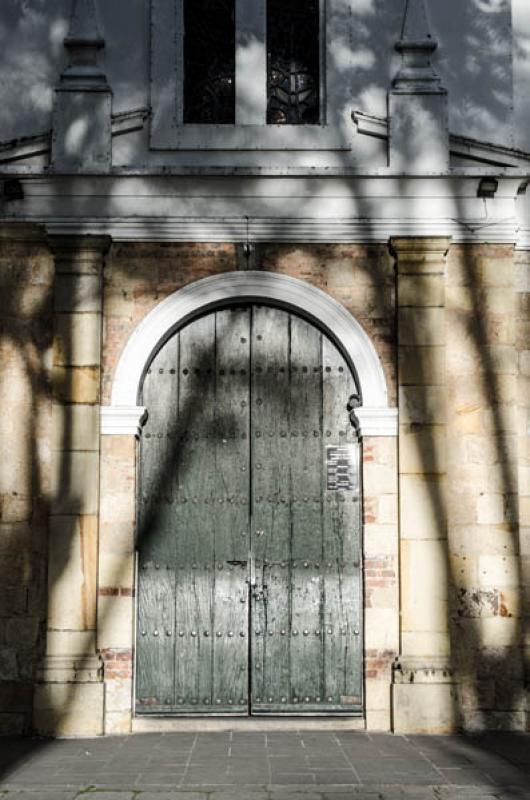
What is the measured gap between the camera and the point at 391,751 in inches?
287

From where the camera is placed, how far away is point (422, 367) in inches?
327

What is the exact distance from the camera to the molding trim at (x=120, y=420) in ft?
27.2

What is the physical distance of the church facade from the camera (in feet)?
26.7

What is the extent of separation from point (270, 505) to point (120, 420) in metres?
1.37

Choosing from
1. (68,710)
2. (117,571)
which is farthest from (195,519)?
(68,710)

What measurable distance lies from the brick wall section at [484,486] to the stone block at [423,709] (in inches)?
5.8

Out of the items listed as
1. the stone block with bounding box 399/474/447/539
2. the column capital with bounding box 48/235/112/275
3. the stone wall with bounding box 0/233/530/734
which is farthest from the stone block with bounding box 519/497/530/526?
the column capital with bounding box 48/235/112/275

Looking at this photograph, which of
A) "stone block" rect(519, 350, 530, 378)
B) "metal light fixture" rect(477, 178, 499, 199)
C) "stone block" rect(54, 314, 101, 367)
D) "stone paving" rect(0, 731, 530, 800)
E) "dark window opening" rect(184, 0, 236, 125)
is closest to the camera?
"stone paving" rect(0, 731, 530, 800)

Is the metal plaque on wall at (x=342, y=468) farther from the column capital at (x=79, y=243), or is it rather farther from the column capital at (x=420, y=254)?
the column capital at (x=79, y=243)

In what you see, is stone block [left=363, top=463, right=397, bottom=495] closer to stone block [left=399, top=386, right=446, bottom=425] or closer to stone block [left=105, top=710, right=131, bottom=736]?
stone block [left=399, top=386, right=446, bottom=425]

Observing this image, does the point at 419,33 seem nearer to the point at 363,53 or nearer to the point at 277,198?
the point at 363,53

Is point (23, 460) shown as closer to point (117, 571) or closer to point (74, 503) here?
point (74, 503)

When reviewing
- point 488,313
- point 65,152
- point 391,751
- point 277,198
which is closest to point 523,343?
point 488,313

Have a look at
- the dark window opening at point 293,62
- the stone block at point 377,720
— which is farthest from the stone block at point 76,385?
the stone block at point 377,720
